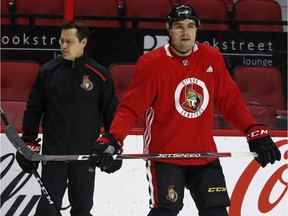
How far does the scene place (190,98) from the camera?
125 inches

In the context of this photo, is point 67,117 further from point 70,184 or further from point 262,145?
point 262,145

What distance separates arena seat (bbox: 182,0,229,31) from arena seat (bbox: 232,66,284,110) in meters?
0.34

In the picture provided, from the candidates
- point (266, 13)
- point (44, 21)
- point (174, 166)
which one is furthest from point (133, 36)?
point (174, 166)

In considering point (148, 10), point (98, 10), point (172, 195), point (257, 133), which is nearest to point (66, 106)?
point (172, 195)

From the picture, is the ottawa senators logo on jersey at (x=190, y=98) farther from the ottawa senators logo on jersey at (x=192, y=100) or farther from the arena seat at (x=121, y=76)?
the arena seat at (x=121, y=76)

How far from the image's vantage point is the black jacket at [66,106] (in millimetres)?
3725

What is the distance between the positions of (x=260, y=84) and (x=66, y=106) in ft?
4.46

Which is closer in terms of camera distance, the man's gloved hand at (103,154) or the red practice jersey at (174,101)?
the man's gloved hand at (103,154)

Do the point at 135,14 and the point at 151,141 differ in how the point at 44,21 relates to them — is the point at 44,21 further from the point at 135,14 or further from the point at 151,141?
the point at 151,141

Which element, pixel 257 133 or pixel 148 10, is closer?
pixel 257 133

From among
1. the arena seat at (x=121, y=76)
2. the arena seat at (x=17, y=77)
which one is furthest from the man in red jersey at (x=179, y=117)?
the arena seat at (x=17, y=77)

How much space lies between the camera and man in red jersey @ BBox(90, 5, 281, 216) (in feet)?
10.2

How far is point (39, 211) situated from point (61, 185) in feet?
0.58

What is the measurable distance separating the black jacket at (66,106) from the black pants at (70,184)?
0.08m
